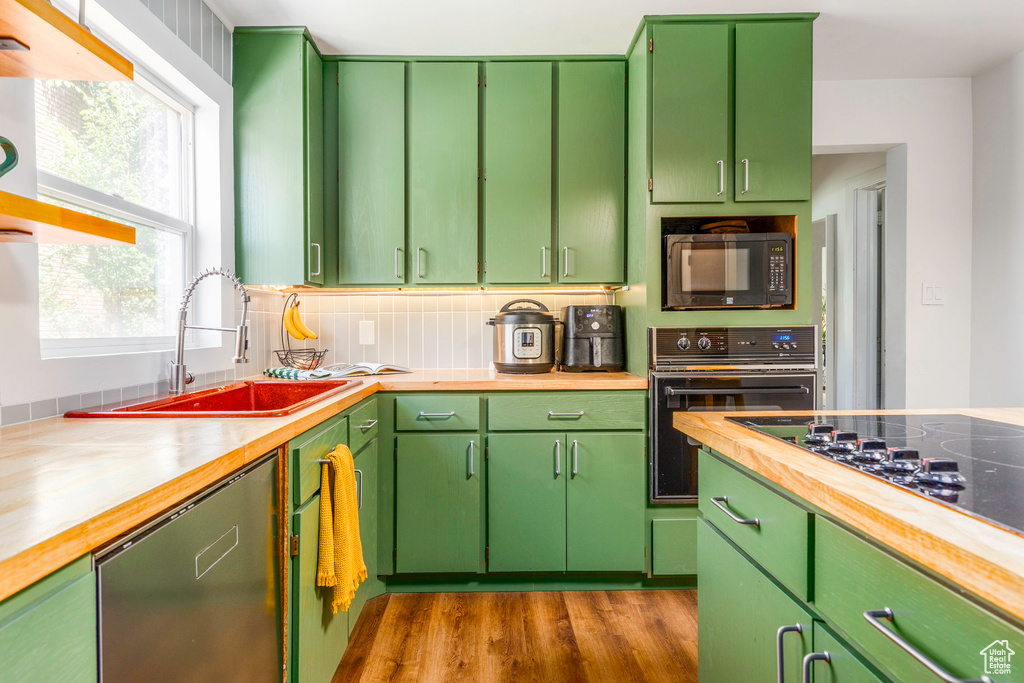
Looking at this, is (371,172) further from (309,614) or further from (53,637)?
(53,637)

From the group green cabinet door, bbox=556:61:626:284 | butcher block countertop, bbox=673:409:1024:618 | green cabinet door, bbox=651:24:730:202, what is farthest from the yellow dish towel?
green cabinet door, bbox=651:24:730:202

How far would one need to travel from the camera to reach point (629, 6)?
2.15 metres

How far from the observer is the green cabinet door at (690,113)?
2.23m

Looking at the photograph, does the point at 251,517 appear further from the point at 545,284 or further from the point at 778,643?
the point at 545,284

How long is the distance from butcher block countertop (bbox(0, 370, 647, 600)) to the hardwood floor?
3.03ft

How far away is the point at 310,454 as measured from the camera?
1.40 metres

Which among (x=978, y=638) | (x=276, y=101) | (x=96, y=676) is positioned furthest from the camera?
(x=276, y=101)

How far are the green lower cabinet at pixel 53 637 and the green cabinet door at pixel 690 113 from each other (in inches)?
85.4

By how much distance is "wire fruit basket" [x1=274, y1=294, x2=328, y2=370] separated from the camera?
8.71 ft

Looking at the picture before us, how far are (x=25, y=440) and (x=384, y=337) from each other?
181cm

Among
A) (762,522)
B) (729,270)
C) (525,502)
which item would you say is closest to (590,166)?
(729,270)

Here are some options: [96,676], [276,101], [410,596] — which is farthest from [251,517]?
[276,101]

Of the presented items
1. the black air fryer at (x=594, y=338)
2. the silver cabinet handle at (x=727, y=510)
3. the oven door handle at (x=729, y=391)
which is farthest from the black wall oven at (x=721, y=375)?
the silver cabinet handle at (x=727, y=510)

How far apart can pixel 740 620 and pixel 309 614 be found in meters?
1.03
